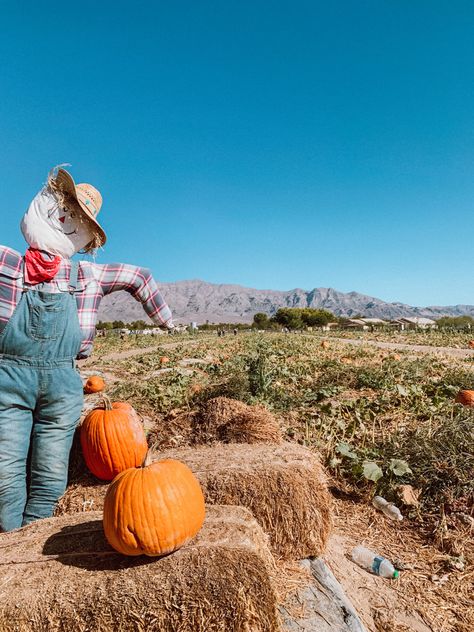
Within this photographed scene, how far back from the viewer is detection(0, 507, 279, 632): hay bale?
186 centimetres

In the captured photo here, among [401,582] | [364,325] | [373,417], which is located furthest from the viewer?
[364,325]

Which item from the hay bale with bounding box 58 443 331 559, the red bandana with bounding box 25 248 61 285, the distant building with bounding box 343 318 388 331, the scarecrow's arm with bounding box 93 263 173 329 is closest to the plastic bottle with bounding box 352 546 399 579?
the hay bale with bounding box 58 443 331 559

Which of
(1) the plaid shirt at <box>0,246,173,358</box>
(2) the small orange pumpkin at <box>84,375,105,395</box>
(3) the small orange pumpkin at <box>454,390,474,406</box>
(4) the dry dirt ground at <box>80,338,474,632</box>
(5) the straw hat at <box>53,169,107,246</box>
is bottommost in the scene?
(4) the dry dirt ground at <box>80,338,474,632</box>

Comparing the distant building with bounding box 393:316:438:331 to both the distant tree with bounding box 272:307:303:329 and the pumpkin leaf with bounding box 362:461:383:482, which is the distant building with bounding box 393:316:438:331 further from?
the pumpkin leaf with bounding box 362:461:383:482

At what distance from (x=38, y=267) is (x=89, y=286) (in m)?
0.46

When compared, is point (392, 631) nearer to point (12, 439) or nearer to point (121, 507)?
point (121, 507)

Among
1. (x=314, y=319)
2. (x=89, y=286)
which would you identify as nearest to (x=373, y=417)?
(x=89, y=286)

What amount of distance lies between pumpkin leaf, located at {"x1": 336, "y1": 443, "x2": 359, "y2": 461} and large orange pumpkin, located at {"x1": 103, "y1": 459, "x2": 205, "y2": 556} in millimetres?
2368

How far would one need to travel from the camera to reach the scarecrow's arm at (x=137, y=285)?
3535 mm

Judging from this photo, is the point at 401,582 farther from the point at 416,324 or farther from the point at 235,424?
the point at 416,324

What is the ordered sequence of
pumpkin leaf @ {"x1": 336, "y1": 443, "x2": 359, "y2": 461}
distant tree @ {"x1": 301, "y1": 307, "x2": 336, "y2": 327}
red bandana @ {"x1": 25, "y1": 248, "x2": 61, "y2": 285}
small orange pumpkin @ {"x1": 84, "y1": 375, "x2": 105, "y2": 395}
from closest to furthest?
1. red bandana @ {"x1": 25, "y1": 248, "x2": 61, "y2": 285}
2. pumpkin leaf @ {"x1": 336, "y1": 443, "x2": 359, "y2": 461}
3. small orange pumpkin @ {"x1": 84, "y1": 375, "x2": 105, "y2": 395}
4. distant tree @ {"x1": 301, "y1": 307, "x2": 336, "y2": 327}

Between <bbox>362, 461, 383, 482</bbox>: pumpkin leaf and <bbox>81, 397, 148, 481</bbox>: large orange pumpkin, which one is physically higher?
<bbox>81, 397, 148, 481</bbox>: large orange pumpkin

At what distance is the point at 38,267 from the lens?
3000 millimetres

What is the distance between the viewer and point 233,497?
2.86 m
